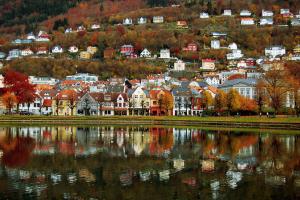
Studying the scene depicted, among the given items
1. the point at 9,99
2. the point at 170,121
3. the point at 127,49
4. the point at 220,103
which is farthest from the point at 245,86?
the point at 127,49

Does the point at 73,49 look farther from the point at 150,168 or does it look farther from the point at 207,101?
the point at 150,168

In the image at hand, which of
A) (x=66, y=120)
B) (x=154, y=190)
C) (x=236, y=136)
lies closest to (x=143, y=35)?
(x=66, y=120)

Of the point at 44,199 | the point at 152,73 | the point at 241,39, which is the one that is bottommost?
the point at 44,199

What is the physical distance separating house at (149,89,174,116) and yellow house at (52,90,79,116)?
44.6 ft

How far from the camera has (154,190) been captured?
25.7 meters

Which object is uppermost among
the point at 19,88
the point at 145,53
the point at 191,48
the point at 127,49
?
the point at 127,49

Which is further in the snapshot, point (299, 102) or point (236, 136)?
point (299, 102)

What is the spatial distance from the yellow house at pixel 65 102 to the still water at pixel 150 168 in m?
51.1

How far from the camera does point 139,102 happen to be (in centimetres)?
10125

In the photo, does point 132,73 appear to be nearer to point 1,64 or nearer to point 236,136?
point 1,64

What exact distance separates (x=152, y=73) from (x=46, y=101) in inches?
1876

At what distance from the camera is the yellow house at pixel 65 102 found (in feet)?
331

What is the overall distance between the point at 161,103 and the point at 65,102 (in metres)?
18.4

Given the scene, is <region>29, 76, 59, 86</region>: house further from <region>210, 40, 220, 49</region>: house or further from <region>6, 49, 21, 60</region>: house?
<region>210, 40, 220, 49</region>: house
